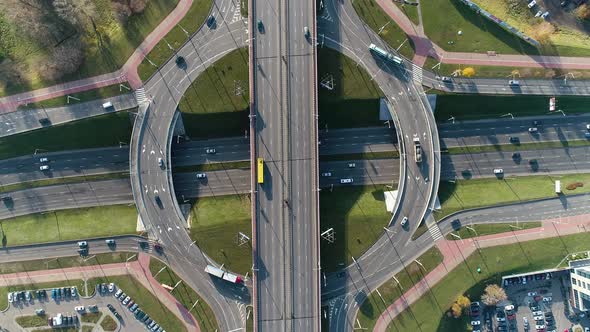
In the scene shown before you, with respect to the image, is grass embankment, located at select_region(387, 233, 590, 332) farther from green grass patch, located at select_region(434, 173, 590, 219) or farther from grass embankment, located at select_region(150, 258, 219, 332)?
grass embankment, located at select_region(150, 258, 219, 332)

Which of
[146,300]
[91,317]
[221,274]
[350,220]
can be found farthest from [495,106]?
[91,317]

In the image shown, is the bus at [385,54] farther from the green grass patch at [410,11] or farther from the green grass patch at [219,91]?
the green grass patch at [219,91]

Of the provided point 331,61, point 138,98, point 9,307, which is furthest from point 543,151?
point 9,307

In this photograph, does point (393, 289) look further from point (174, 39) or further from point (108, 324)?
point (174, 39)

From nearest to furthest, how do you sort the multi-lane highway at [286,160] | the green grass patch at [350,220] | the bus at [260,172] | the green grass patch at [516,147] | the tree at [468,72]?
1. the bus at [260,172]
2. the multi-lane highway at [286,160]
3. the tree at [468,72]
4. the green grass patch at [350,220]
5. the green grass patch at [516,147]

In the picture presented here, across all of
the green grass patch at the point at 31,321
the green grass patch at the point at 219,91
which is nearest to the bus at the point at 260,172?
the green grass patch at the point at 219,91

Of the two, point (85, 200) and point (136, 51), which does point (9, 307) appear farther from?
point (136, 51)
